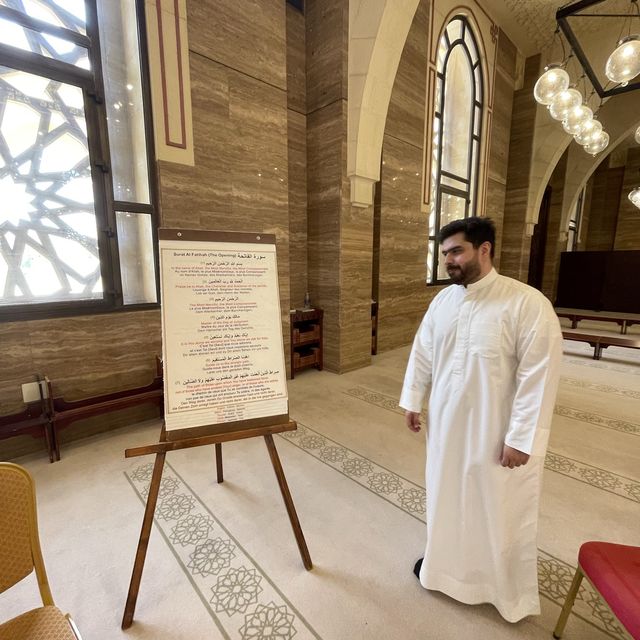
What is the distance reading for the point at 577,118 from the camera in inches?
156

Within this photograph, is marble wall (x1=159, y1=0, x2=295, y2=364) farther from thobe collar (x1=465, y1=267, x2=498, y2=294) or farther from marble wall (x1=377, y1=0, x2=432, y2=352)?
thobe collar (x1=465, y1=267, x2=498, y2=294)

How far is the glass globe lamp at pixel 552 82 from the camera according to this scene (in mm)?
3396

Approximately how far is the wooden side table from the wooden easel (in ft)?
8.89

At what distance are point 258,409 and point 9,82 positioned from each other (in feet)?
9.65

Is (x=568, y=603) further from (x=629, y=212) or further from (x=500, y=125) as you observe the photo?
(x=629, y=212)

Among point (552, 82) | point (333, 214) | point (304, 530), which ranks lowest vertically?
point (304, 530)

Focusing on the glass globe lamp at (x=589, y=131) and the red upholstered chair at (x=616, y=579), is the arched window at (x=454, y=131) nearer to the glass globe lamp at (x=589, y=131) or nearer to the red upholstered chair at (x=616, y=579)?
the glass globe lamp at (x=589, y=131)

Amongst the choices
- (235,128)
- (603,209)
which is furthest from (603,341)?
(603,209)

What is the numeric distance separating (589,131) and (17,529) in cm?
642

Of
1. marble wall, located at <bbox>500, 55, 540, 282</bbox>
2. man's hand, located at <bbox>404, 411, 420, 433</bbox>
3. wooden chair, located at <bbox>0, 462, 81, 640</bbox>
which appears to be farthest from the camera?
marble wall, located at <bbox>500, 55, 540, 282</bbox>

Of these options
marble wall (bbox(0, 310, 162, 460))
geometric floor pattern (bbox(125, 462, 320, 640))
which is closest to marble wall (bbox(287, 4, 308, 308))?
marble wall (bbox(0, 310, 162, 460))

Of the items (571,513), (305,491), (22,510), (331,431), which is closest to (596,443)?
(571,513)

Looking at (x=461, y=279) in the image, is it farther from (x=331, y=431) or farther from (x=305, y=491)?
(x=331, y=431)

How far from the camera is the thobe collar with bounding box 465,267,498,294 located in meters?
1.28
